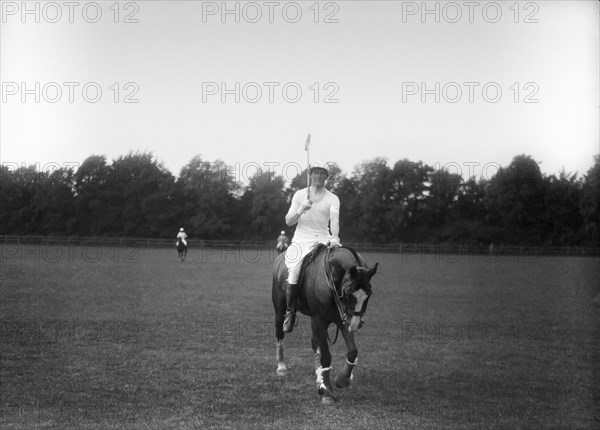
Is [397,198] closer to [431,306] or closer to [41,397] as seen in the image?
[41,397]

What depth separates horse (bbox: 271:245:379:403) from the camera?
5.33m

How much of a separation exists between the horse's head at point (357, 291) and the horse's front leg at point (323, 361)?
26.1 inches

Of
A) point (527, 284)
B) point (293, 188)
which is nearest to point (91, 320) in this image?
point (293, 188)

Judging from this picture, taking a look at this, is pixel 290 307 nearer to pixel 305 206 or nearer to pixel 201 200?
pixel 305 206

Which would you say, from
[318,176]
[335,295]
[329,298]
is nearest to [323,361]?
[329,298]

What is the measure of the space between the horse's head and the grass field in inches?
22.4

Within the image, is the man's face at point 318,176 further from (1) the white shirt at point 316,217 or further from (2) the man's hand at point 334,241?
(2) the man's hand at point 334,241

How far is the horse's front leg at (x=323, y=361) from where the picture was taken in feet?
18.4

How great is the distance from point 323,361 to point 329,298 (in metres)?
0.59

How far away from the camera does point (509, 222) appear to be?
26.2 metres

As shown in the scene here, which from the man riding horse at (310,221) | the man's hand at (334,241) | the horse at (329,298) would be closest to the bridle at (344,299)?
the horse at (329,298)

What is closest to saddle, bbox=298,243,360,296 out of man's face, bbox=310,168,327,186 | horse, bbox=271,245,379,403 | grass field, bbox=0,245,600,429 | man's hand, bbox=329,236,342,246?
horse, bbox=271,245,379,403

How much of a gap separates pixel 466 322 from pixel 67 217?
17.3 metres

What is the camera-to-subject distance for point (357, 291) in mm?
5383
